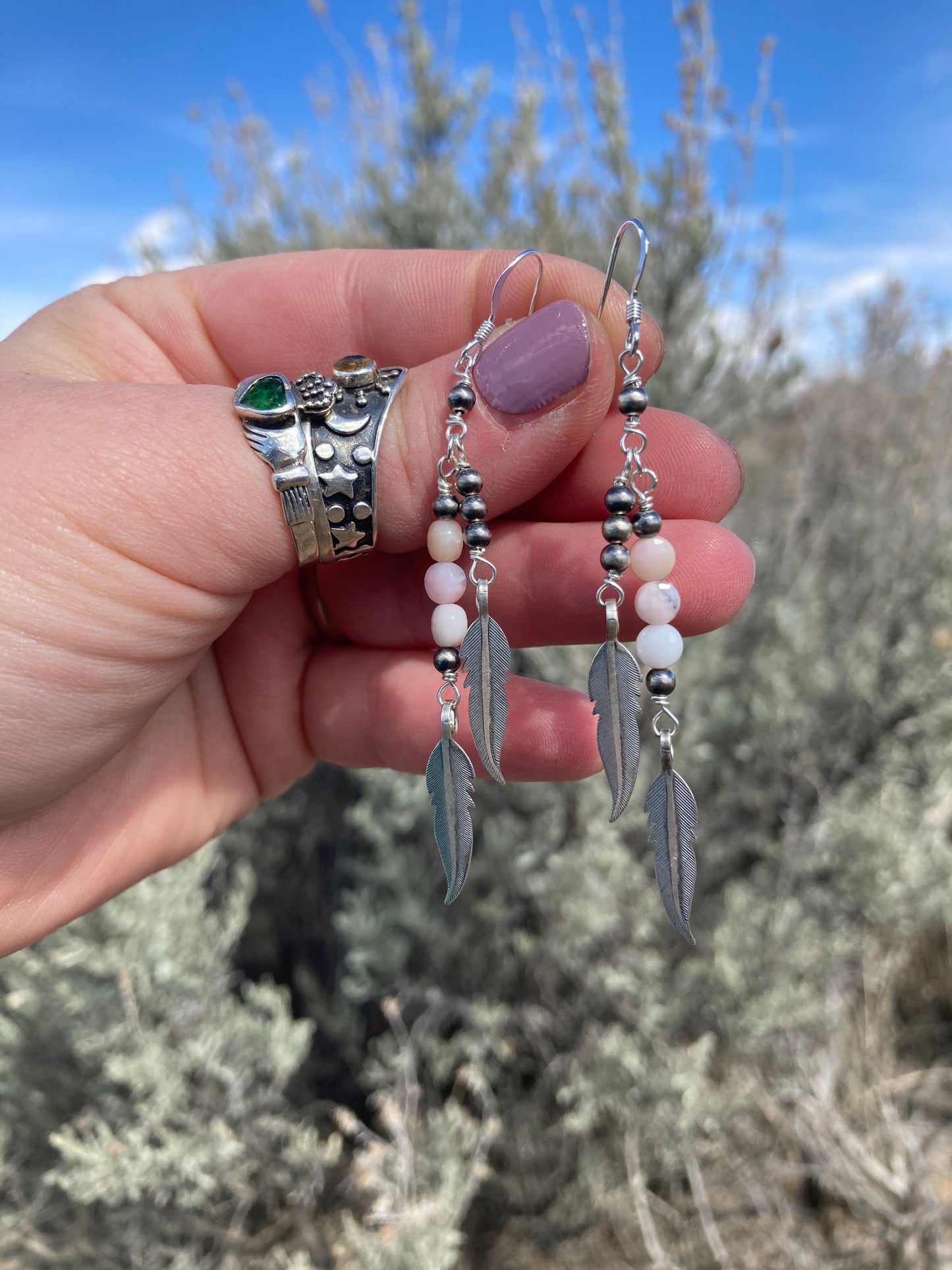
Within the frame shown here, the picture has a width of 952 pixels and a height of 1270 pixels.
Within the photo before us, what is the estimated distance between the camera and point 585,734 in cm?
147

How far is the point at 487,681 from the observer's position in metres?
1.29

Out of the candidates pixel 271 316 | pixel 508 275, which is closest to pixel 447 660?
pixel 508 275

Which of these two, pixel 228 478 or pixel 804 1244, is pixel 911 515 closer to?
pixel 804 1244

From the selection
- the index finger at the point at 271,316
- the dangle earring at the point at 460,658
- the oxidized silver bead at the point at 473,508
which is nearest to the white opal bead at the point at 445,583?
the dangle earring at the point at 460,658

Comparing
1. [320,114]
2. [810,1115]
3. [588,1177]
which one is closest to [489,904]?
[588,1177]

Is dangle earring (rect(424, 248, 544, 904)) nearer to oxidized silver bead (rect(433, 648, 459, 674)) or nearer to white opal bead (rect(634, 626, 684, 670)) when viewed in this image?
oxidized silver bead (rect(433, 648, 459, 674))

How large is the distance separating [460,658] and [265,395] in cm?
52

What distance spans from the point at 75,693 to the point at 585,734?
883 millimetres

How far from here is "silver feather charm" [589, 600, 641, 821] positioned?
4.06 feet

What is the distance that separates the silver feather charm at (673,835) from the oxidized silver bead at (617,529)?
330 millimetres

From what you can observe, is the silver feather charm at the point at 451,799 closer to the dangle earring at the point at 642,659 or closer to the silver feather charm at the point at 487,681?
the silver feather charm at the point at 487,681

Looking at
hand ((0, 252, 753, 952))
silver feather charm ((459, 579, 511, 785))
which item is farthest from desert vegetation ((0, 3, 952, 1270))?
silver feather charm ((459, 579, 511, 785))

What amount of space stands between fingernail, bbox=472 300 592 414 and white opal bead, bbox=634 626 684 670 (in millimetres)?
402

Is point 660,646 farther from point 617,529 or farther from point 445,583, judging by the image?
point 445,583
